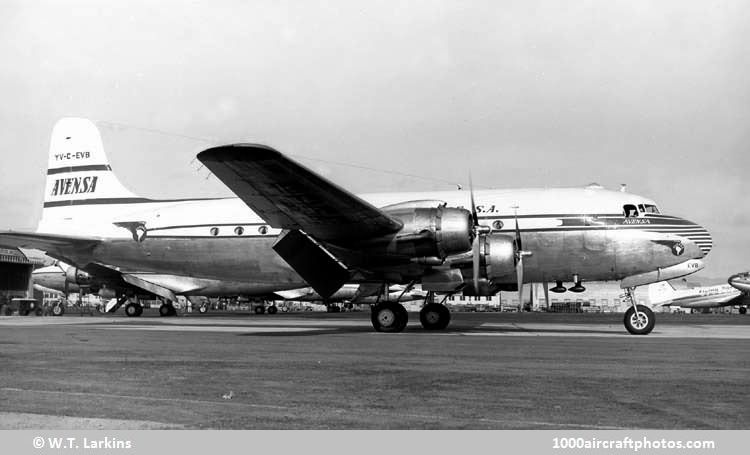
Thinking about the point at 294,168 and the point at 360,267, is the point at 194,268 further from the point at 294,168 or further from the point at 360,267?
the point at 294,168

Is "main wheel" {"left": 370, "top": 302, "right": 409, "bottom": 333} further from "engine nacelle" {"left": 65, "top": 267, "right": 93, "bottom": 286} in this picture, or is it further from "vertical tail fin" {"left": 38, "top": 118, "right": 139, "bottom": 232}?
"engine nacelle" {"left": 65, "top": 267, "right": 93, "bottom": 286}

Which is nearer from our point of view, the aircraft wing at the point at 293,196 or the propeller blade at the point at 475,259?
the aircraft wing at the point at 293,196

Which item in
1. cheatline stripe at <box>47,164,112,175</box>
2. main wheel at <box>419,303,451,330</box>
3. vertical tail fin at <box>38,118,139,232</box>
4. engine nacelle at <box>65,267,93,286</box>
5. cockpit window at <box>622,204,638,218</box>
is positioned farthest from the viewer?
engine nacelle at <box>65,267,93,286</box>

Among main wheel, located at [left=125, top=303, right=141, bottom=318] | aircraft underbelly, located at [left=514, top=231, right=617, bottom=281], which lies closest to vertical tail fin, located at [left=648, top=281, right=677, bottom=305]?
main wheel, located at [left=125, top=303, right=141, bottom=318]

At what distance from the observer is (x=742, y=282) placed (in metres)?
54.1

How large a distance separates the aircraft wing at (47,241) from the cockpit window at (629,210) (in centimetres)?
1825

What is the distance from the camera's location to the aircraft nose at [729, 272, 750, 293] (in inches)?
2119

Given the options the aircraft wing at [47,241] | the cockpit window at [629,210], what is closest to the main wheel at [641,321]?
the cockpit window at [629,210]

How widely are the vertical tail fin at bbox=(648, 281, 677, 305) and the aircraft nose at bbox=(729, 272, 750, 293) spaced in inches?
357

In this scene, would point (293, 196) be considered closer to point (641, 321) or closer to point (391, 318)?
point (391, 318)

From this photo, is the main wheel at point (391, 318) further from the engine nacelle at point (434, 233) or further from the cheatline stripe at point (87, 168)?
the cheatline stripe at point (87, 168)

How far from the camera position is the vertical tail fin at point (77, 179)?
89.9ft

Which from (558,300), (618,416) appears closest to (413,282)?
(618,416)

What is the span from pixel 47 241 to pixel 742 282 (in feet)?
165
